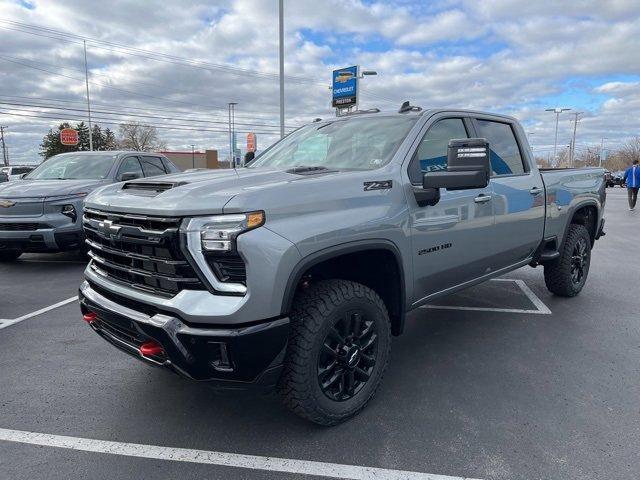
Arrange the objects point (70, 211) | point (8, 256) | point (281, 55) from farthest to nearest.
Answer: point (281, 55) < point (8, 256) < point (70, 211)

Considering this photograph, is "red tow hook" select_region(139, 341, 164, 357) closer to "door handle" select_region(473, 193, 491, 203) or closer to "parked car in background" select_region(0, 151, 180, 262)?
"door handle" select_region(473, 193, 491, 203)

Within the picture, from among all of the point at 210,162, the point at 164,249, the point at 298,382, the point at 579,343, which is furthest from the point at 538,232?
the point at 210,162

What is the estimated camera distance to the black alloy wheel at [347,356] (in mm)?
2783

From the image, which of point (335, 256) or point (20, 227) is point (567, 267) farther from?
point (20, 227)

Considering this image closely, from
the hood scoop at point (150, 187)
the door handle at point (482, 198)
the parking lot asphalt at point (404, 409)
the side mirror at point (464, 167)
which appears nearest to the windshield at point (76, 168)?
the parking lot asphalt at point (404, 409)

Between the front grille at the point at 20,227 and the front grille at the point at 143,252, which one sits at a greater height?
the front grille at the point at 143,252

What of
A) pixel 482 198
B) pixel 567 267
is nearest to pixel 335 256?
pixel 482 198

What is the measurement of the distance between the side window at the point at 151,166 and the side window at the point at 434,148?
6.18m

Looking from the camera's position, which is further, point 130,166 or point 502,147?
point 130,166

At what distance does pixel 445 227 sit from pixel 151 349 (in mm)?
2127

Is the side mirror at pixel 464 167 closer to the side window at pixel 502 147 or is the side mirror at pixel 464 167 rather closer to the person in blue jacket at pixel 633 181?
the side window at pixel 502 147

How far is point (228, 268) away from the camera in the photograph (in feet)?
→ 7.70

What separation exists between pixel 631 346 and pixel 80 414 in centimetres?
434

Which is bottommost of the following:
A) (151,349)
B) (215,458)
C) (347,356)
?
(215,458)
